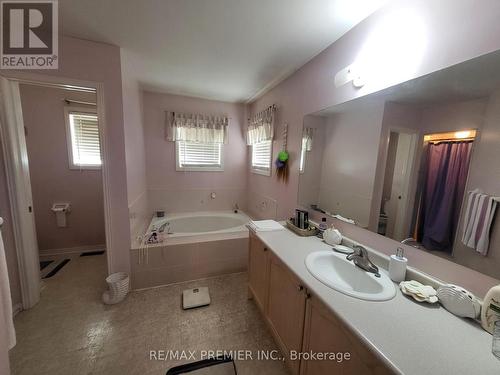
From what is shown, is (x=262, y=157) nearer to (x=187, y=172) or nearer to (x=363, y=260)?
(x=187, y=172)

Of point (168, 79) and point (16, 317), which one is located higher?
point (168, 79)

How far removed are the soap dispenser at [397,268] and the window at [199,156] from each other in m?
2.79

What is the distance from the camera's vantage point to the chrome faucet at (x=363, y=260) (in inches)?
43.6

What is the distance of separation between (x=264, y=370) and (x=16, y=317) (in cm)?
216

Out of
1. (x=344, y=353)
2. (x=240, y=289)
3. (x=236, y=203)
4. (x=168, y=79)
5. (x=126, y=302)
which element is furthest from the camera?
(x=236, y=203)

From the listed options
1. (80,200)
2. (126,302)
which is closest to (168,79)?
(80,200)

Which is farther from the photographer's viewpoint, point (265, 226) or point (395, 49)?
point (265, 226)

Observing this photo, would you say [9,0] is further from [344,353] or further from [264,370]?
[264,370]

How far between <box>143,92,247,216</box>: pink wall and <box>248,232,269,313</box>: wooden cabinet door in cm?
179

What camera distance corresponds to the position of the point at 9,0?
125 centimetres

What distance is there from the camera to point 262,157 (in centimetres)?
295

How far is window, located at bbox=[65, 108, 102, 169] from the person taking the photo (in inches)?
101

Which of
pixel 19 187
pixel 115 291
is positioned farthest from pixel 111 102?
pixel 115 291

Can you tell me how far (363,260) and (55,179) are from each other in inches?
144
